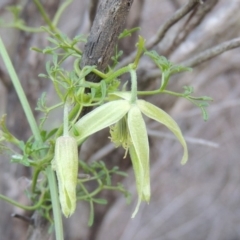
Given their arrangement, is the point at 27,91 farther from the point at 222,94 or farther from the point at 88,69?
the point at 222,94

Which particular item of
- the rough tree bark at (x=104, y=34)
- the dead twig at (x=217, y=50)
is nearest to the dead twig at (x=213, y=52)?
the dead twig at (x=217, y=50)

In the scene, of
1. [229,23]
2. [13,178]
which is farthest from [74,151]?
[13,178]

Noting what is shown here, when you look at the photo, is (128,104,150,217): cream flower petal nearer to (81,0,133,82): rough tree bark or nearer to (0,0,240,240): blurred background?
(81,0,133,82): rough tree bark

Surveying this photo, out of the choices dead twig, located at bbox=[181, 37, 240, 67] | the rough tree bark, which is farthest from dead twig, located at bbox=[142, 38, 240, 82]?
the rough tree bark

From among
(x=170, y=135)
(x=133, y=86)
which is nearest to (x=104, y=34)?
(x=133, y=86)

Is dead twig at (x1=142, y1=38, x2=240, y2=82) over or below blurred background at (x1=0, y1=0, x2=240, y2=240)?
over

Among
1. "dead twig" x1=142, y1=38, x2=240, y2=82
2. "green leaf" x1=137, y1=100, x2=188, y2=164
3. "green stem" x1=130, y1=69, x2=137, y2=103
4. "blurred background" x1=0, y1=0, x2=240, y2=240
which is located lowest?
"blurred background" x1=0, y1=0, x2=240, y2=240
